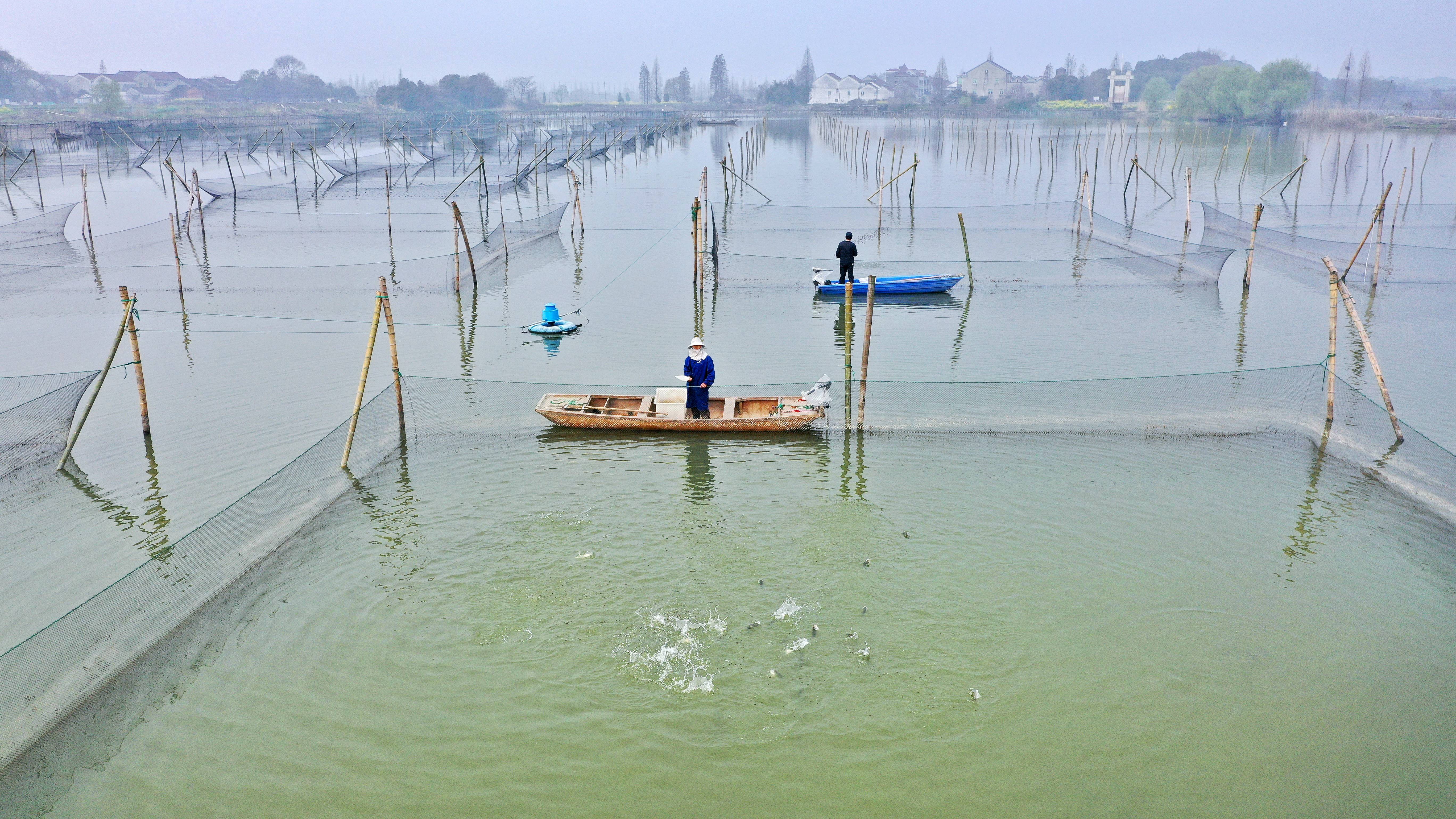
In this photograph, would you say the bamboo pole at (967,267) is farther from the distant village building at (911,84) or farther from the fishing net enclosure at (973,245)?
the distant village building at (911,84)

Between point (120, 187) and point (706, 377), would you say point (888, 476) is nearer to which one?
point (706, 377)

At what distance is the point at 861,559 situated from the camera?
25.4ft

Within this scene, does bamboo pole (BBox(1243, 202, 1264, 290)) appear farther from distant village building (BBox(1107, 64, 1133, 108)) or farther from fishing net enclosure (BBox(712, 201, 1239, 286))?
distant village building (BBox(1107, 64, 1133, 108))

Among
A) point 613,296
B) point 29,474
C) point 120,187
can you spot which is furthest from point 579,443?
point 120,187

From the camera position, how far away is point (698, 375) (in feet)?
33.6

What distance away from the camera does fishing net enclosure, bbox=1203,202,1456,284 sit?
1844 centimetres

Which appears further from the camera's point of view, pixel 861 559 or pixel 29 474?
pixel 29 474

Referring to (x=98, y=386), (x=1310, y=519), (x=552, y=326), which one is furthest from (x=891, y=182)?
(x=98, y=386)

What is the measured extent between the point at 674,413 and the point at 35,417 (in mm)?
6692

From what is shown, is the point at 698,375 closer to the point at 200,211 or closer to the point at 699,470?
the point at 699,470

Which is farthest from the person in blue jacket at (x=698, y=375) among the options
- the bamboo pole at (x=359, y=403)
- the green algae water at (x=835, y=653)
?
the bamboo pole at (x=359, y=403)

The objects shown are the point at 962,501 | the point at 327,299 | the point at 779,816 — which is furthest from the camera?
the point at 327,299

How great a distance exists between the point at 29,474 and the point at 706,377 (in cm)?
711

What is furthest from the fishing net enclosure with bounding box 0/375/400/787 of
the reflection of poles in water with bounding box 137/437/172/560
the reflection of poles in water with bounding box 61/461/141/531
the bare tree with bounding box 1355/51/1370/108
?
the bare tree with bounding box 1355/51/1370/108
